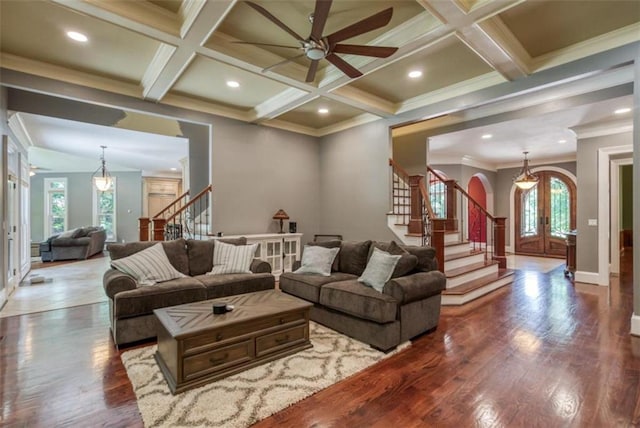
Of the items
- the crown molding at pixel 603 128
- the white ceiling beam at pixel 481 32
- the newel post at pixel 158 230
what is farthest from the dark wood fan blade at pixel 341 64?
the crown molding at pixel 603 128

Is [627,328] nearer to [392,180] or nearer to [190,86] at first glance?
[392,180]

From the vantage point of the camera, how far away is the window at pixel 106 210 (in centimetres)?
1108

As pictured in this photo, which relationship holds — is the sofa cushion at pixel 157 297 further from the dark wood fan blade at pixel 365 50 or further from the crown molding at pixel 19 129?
the crown molding at pixel 19 129

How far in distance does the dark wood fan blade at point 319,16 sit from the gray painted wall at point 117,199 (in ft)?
35.2

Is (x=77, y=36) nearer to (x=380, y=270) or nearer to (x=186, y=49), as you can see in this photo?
(x=186, y=49)

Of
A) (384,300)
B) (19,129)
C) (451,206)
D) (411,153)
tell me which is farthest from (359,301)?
(19,129)

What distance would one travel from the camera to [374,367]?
2662 mm

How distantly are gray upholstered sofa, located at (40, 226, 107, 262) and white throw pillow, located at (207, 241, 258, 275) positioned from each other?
22.0ft

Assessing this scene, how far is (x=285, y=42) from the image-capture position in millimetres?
3494

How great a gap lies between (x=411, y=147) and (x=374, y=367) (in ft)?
16.6

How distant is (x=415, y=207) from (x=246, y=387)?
395 centimetres

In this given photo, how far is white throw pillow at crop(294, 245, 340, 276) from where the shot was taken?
4.11 m

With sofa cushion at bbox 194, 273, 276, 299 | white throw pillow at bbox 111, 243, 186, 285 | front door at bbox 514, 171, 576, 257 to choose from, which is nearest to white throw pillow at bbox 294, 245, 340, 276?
sofa cushion at bbox 194, 273, 276, 299

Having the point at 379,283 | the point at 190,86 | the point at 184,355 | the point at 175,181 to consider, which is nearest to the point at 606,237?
the point at 379,283
